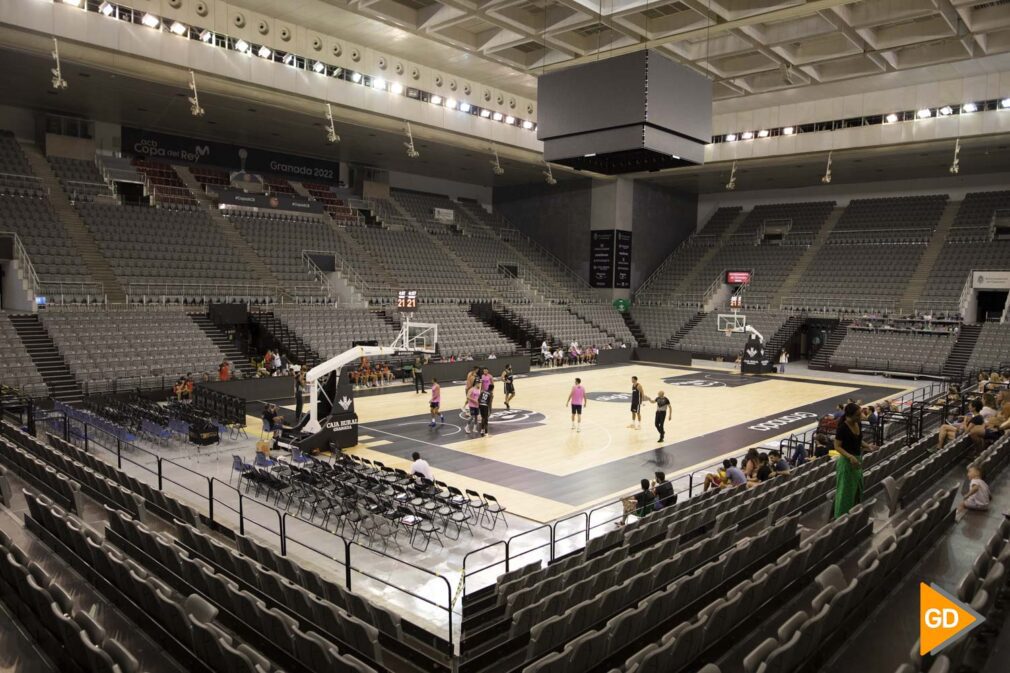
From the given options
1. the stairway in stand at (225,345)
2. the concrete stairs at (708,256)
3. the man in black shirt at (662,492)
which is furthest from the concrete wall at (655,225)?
the man in black shirt at (662,492)

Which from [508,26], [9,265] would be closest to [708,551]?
[508,26]

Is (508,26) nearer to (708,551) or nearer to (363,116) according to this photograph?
(363,116)

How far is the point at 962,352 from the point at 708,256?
15759mm

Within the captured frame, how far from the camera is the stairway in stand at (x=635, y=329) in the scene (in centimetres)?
3709

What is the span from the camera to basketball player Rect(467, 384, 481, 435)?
16.3 m

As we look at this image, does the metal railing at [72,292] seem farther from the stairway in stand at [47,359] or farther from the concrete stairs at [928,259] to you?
the concrete stairs at [928,259]

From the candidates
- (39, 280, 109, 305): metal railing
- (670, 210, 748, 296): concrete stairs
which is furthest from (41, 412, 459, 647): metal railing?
(670, 210, 748, 296): concrete stairs

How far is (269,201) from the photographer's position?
31156mm

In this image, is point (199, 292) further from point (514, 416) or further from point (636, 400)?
point (636, 400)

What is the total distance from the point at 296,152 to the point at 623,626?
32.5 metres

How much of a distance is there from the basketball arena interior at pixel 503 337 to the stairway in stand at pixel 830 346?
0.18 metres

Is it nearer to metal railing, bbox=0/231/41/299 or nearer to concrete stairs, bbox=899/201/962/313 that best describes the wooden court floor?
concrete stairs, bbox=899/201/962/313

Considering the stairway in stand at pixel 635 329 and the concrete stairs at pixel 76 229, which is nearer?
the concrete stairs at pixel 76 229

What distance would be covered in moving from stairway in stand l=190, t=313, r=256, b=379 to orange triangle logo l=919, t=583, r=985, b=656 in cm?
1998
